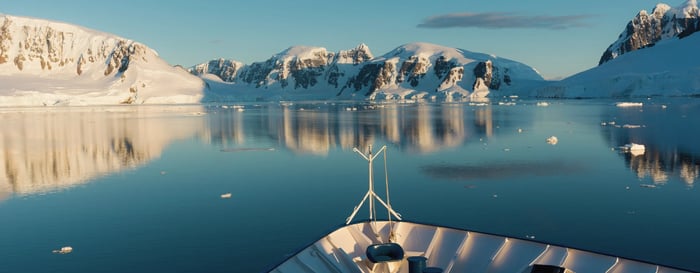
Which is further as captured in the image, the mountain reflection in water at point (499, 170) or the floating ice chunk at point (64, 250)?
the mountain reflection in water at point (499, 170)

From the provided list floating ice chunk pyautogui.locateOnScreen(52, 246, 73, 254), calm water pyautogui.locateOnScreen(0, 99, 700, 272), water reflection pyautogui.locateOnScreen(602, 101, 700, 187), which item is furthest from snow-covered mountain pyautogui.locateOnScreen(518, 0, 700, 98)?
floating ice chunk pyautogui.locateOnScreen(52, 246, 73, 254)

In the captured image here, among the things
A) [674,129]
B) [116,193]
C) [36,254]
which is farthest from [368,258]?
[674,129]

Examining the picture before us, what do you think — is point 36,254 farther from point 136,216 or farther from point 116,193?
point 116,193

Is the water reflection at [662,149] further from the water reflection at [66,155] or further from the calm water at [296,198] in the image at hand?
the water reflection at [66,155]

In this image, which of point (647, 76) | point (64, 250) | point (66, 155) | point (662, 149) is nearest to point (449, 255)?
point (64, 250)

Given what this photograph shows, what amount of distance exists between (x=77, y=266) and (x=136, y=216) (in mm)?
5524

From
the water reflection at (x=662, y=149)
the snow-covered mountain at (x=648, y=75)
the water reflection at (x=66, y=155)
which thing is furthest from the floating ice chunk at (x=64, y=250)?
the snow-covered mountain at (x=648, y=75)

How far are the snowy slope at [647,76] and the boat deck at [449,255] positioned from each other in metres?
159

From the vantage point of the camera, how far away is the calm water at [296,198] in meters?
15.3

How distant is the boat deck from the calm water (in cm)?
182

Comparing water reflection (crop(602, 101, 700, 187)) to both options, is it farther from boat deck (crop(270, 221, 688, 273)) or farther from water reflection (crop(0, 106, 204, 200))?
water reflection (crop(0, 106, 204, 200))

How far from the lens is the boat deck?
448 inches

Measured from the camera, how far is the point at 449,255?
12836 mm

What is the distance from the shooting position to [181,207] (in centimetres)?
2089
